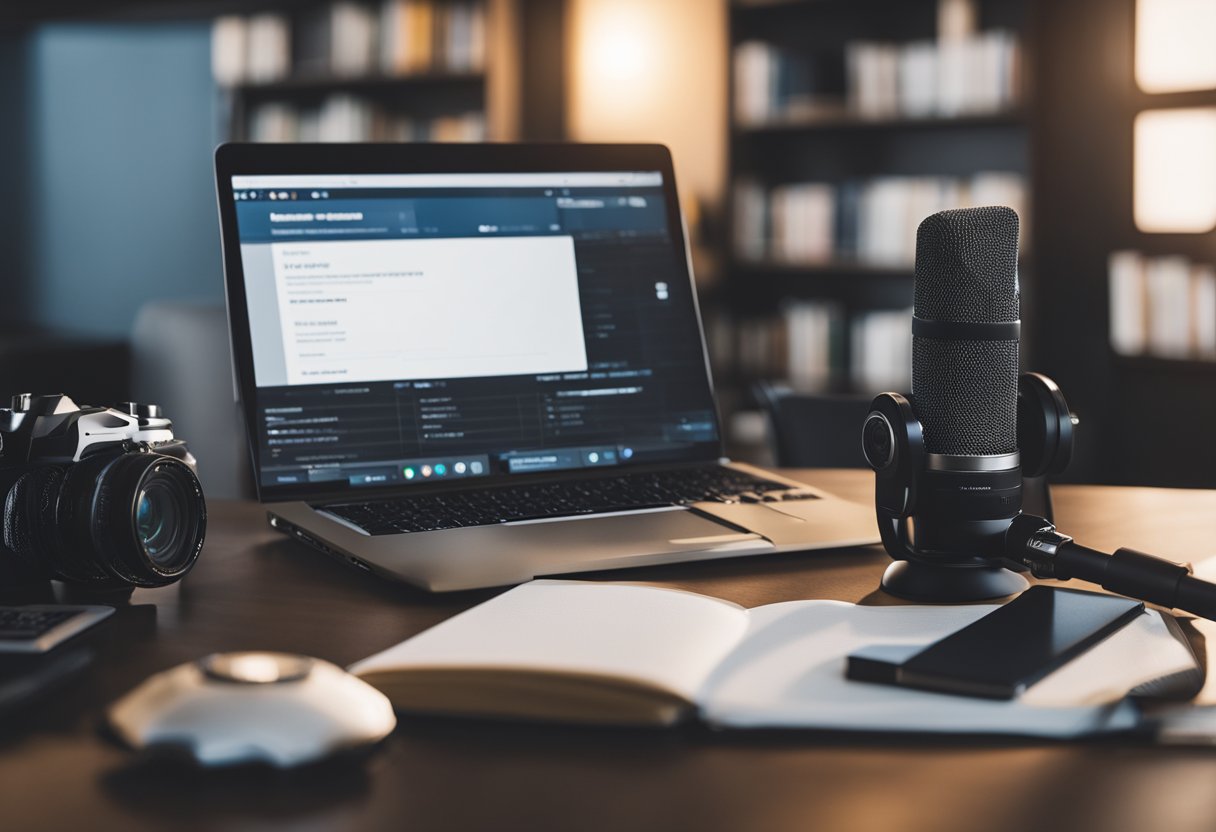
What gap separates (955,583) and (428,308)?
0.49m

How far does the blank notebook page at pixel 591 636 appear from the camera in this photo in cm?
55

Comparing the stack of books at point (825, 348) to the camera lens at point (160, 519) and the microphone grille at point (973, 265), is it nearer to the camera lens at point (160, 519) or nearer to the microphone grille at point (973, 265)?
the microphone grille at point (973, 265)

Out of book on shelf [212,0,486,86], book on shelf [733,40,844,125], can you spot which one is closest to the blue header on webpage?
book on shelf [733,40,844,125]

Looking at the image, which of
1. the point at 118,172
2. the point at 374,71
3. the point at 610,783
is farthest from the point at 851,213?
the point at 118,172

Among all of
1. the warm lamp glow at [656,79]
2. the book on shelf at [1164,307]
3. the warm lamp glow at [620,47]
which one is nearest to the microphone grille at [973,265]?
the book on shelf at [1164,307]

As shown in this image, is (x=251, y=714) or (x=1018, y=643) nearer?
(x=251, y=714)

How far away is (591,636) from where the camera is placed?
60 centimetres

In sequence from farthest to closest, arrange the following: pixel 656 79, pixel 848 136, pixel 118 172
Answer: pixel 118 172, pixel 656 79, pixel 848 136

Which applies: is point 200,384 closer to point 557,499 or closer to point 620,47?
point 557,499

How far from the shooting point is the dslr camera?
28.8 inches

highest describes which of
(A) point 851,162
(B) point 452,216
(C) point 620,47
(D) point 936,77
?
(C) point 620,47

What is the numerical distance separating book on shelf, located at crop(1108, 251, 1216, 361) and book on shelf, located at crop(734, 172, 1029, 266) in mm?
321

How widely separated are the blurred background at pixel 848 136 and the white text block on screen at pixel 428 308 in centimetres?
179

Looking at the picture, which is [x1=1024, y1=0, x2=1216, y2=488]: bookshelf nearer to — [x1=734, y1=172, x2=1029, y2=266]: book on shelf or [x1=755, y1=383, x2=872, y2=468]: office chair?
[x1=734, y1=172, x2=1029, y2=266]: book on shelf
